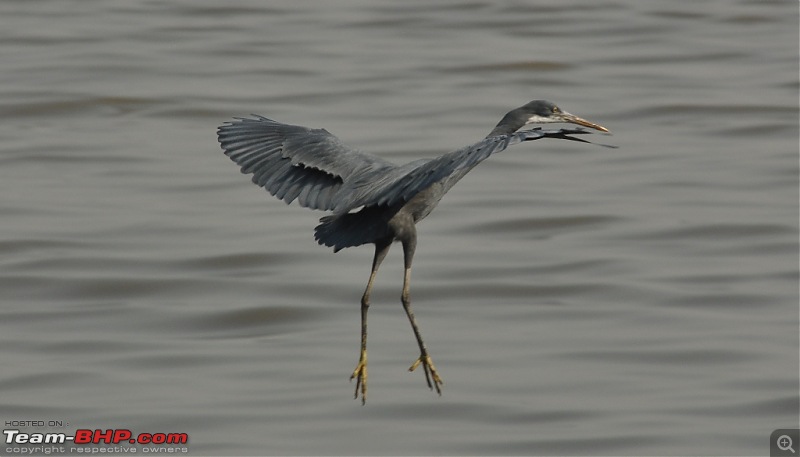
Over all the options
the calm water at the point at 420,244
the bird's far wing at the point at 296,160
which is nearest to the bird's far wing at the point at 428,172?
the bird's far wing at the point at 296,160

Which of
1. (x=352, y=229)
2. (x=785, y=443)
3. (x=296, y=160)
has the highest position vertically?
(x=296, y=160)

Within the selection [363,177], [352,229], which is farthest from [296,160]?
[352,229]

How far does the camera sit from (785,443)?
30.8ft

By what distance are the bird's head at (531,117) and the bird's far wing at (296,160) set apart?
0.67 m

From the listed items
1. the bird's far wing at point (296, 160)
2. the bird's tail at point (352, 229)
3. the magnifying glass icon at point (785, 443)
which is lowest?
the magnifying glass icon at point (785, 443)

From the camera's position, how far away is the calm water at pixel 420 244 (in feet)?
32.7

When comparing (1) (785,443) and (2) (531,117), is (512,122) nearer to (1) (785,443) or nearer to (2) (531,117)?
(2) (531,117)

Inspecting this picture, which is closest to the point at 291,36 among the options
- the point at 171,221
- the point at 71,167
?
the point at 71,167

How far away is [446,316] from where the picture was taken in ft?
39.1

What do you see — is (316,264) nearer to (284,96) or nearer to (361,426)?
(361,426)

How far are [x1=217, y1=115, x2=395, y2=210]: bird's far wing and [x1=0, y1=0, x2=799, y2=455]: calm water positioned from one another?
1582mm

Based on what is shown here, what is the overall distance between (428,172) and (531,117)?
5.02 ft

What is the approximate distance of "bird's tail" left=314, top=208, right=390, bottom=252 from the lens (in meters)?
8.02

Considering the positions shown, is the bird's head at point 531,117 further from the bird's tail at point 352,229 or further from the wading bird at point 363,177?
the bird's tail at point 352,229
